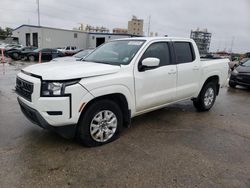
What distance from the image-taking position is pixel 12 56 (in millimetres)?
24047

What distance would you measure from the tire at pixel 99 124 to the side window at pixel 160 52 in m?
1.20

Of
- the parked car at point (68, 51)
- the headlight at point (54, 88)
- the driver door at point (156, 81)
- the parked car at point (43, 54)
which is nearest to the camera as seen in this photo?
the headlight at point (54, 88)

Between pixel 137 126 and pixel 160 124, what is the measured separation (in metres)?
0.53

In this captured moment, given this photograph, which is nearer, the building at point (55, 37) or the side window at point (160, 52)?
the side window at point (160, 52)

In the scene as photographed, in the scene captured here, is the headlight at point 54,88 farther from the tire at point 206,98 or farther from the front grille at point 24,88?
the tire at point 206,98

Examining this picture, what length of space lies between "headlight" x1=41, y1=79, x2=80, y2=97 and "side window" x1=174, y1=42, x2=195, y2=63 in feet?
8.57

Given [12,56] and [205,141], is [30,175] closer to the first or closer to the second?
[205,141]

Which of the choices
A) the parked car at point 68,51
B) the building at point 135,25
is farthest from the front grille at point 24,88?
the building at point 135,25

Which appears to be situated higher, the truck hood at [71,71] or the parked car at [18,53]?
the truck hood at [71,71]

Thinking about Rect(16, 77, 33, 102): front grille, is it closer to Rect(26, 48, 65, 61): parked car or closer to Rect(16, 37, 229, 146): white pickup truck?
Rect(16, 37, 229, 146): white pickup truck

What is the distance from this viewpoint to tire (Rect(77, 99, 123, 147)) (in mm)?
3484

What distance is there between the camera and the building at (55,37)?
40344mm

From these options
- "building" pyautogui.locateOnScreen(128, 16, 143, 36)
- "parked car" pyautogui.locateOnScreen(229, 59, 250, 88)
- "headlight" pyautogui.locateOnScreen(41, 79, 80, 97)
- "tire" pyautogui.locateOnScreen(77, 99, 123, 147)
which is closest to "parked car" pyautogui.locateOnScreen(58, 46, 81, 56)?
"parked car" pyautogui.locateOnScreen(229, 59, 250, 88)

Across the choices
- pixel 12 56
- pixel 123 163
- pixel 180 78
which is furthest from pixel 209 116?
pixel 12 56
